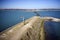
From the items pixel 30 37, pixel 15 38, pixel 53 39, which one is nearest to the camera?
pixel 15 38

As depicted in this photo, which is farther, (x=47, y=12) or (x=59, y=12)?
(x=47, y=12)

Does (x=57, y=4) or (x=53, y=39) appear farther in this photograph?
(x=53, y=39)

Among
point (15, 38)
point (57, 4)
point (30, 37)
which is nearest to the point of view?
point (15, 38)

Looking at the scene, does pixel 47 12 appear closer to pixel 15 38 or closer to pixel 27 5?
pixel 27 5

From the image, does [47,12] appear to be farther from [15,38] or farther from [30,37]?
[15,38]

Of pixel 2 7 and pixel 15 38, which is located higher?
pixel 2 7

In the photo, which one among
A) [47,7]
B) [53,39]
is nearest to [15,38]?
[47,7]

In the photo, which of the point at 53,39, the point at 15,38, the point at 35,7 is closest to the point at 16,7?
the point at 35,7

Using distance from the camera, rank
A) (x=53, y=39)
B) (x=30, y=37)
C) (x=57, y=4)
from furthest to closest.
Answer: (x=53, y=39)
(x=30, y=37)
(x=57, y=4)

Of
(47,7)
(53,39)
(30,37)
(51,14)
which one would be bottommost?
(53,39)
